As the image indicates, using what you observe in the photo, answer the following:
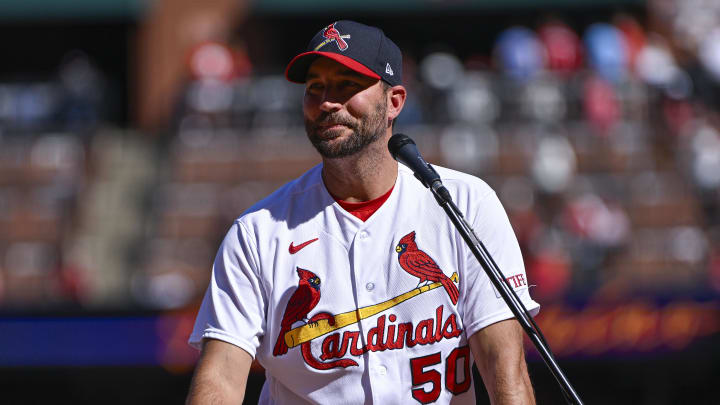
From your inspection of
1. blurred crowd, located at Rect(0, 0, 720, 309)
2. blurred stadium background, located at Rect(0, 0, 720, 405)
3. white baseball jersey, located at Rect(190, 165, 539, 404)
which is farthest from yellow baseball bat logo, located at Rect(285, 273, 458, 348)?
blurred crowd, located at Rect(0, 0, 720, 309)

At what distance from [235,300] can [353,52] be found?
2.94ft

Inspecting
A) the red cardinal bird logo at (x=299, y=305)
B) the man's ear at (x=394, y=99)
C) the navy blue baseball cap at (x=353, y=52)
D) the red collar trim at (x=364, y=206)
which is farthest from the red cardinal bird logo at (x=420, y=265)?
the navy blue baseball cap at (x=353, y=52)

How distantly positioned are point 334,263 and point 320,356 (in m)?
0.32

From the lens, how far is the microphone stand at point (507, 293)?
2916mm

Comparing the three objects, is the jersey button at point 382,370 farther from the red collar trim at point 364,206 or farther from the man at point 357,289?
the red collar trim at point 364,206

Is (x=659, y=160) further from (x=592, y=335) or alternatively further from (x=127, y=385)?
(x=127, y=385)

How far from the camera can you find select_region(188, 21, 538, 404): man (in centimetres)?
330

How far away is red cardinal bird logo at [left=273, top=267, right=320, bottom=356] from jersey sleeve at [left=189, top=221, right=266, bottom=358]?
72 mm

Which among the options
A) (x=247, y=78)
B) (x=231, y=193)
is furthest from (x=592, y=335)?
(x=247, y=78)

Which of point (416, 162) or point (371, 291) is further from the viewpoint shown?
point (371, 291)

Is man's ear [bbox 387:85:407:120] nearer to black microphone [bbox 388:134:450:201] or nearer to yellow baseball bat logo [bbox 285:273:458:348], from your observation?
black microphone [bbox 388:134:450:201]

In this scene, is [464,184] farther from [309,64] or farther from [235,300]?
[235,300]

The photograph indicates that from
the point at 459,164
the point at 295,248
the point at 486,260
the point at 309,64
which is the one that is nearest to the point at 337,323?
the point at 295,248

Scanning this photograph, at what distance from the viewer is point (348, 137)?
11.1 feet
